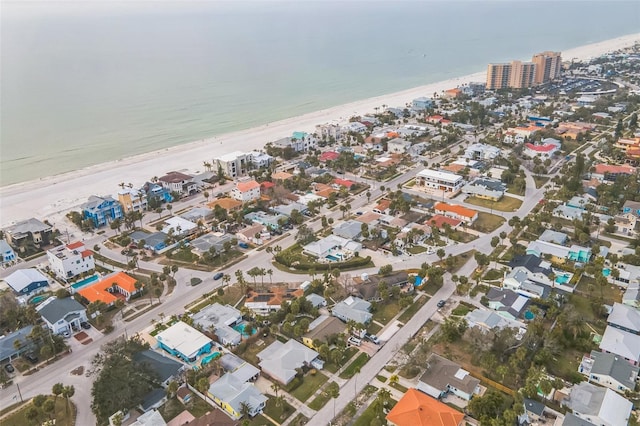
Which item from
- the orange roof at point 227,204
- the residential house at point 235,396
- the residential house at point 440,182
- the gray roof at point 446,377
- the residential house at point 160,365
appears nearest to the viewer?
the residential house at point 235,396

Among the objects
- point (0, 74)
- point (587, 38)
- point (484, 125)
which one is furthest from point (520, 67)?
point (0, 74)

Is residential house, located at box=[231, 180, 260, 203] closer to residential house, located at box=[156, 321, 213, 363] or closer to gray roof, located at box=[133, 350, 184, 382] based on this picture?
residential house, located at box=[156, 321, 213, 363]

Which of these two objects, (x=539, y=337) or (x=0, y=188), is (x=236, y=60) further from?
(x=539, y=337)

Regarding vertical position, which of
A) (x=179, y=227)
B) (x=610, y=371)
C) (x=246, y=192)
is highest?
(x=246, y=192)

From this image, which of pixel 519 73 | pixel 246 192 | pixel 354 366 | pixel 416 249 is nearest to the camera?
pixel 354 366

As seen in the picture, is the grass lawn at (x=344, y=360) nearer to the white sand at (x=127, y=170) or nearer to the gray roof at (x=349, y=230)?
the gray roof at (x=349, y=230)

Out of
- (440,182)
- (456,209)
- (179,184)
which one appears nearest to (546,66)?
(440,182)

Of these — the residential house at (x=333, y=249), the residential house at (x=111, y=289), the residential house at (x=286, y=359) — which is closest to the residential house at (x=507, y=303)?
the residential house at (x=333, y=249)

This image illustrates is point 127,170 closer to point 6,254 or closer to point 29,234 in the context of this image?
point 29,234
